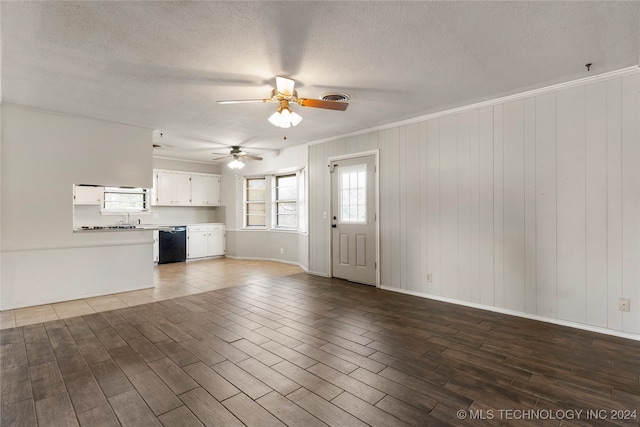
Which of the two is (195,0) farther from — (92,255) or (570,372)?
(92,255)

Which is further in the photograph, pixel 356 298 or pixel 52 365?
pixel 356 298

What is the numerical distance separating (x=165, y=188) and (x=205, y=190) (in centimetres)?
101

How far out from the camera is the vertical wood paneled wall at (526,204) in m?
3.03

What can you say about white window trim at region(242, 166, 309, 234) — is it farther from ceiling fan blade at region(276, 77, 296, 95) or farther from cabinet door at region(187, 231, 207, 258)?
ceiling fan blade at region(276, 77, 296, 95)

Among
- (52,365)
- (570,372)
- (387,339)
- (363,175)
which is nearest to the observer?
(570,372)

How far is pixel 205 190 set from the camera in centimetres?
827

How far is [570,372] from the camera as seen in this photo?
2.34m

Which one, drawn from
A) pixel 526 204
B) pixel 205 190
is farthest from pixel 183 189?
pixel 526 204

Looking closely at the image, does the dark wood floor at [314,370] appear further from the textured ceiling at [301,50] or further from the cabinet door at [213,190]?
the cabinet door at [213,190]

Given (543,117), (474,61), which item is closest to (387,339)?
(474,61)

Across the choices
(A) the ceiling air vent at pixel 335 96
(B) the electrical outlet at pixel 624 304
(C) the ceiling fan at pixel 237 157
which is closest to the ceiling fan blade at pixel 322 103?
(A) the ceiling air vent at pixel 335 96

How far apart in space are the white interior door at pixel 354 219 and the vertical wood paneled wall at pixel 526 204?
231mm

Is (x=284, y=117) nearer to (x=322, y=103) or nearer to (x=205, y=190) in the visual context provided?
(x=322, y=103)

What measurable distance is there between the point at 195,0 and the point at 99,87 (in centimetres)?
210
